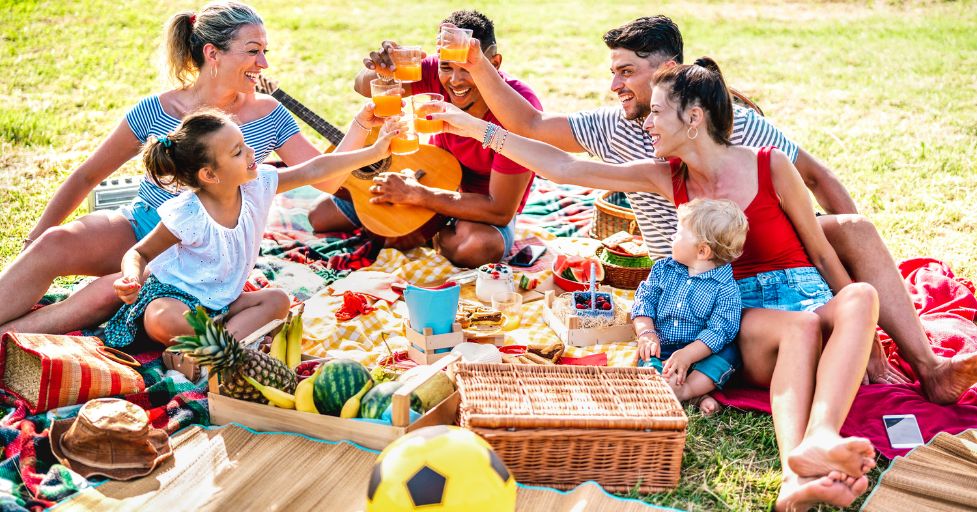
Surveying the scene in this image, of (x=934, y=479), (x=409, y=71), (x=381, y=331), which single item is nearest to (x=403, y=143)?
(x=409, y=71)

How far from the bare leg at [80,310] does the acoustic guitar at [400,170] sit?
1.64 metres

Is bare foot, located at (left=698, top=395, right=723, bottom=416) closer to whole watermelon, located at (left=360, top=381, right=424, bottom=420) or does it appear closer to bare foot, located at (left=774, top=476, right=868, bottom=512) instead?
bare foot, located at (left=774, top=476, right=868, bottom=512)

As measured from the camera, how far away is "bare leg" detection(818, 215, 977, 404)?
11.6 feet

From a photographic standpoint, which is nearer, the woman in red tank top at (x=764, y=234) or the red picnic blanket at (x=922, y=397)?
the woman in red tank top at (x=764, y=234)

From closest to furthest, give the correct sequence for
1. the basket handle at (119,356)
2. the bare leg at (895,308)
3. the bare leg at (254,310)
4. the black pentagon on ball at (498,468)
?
1. the black pentagon on ball at (498,468)
2. the bare leg at (895,308)
3. the basket handle at (119,356)
4. the bare leg at (254,310)

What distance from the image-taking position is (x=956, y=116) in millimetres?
8375

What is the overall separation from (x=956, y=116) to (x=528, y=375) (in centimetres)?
700

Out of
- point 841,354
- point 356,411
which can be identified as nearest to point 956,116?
point 841,354

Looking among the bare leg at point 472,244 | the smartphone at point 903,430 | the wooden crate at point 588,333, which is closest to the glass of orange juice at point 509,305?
the wooden crate at point 588,333

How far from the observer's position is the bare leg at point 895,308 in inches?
139

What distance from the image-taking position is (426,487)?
7.71ft

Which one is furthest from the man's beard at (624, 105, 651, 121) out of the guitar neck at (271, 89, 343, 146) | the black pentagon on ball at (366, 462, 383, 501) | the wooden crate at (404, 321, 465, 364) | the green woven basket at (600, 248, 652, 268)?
the black pentagon on ball at (366, 462, 383, 501)

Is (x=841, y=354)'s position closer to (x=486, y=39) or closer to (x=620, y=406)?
(x=620, y=406)

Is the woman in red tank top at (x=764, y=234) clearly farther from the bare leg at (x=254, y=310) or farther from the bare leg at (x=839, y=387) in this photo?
the bare leg at (x=254, y=310)
